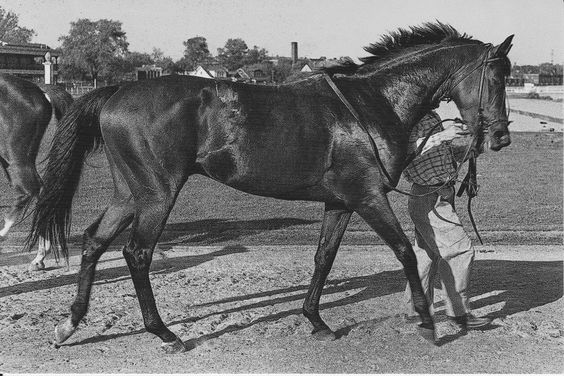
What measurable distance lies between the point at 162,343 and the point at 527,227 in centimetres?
625

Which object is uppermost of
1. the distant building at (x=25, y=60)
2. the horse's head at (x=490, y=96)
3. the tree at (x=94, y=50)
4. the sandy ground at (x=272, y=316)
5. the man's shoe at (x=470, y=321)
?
the tree at (x=94, y=50)

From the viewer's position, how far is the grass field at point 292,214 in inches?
375

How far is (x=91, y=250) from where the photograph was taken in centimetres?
558

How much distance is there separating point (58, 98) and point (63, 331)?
418 cm

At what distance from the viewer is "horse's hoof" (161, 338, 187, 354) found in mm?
5266

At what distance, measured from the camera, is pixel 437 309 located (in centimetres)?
655

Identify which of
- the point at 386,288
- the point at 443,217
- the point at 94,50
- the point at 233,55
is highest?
the point at 233,55

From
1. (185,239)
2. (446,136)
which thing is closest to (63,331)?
(446,136)

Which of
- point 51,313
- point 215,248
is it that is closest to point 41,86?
point 215,248

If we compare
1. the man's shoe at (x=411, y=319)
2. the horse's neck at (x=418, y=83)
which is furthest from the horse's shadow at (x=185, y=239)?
the horse's neck at (x=418, y=83)

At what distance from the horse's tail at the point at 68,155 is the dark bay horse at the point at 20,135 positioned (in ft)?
8.48

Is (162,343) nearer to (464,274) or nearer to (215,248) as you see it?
(464,274)

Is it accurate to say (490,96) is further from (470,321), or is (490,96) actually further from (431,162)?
(470,321)

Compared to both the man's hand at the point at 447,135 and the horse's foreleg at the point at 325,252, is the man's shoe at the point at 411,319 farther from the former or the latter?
the man's hand at the point at 447,135
